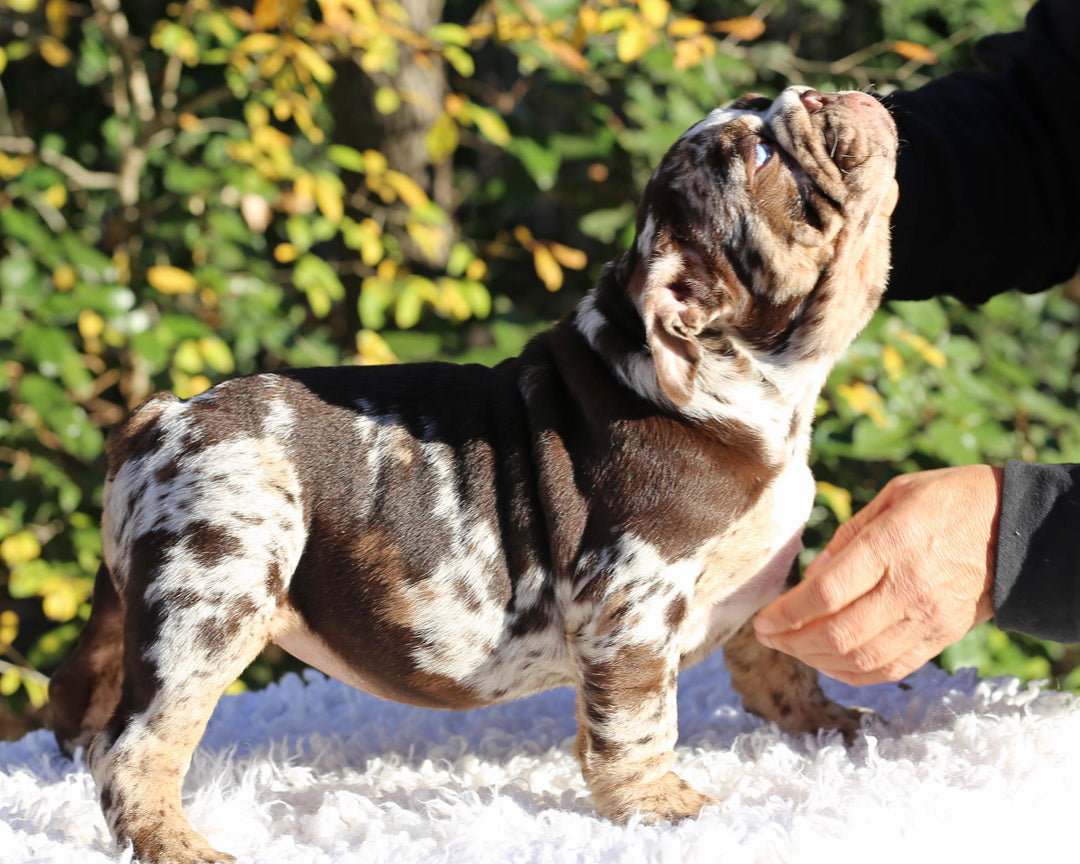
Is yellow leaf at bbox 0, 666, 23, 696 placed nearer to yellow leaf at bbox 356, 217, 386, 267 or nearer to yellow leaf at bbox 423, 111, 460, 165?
yellow leaf at bbox 356, 217, 386, 267

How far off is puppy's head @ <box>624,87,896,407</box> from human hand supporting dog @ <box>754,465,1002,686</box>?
409 millimetres

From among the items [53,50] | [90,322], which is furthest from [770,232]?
[53,50]

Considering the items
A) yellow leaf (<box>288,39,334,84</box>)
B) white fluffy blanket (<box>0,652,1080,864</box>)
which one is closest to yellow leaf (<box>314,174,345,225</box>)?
yellow leaf (<box>288,39,334,84</box>)

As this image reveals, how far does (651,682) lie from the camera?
2.21m

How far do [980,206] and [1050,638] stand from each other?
137 centimetres

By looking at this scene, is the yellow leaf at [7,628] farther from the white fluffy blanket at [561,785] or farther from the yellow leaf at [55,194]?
the white fluffy blanket at [561,785]

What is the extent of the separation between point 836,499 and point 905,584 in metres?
1.79

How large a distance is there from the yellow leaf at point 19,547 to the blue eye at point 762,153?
3.23 meters

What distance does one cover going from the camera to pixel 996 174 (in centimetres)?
309

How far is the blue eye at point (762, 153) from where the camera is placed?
228cm

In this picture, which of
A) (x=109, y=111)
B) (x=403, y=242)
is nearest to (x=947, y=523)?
(x=403, y=242)

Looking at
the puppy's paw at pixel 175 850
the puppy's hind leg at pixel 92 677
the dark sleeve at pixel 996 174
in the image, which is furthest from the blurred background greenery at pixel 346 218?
the puppy's paw at pixel 175 850

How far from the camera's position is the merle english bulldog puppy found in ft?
7.08

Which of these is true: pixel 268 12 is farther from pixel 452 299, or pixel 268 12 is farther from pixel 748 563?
pixel 748 563
